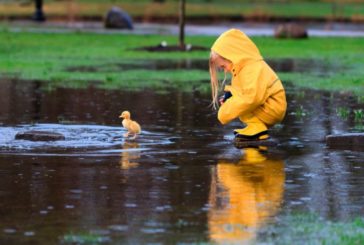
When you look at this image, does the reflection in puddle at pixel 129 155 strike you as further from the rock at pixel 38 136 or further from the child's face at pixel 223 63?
the child's face at pixel 223 63

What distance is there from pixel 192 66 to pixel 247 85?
15936mm

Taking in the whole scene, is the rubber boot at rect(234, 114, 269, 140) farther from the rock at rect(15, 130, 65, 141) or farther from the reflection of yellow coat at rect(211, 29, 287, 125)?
the rock at rect(15, 130, 65, 141)

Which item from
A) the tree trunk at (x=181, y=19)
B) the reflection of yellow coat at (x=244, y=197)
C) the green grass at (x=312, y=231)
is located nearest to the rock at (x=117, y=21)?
the tree trunk at (x=181, y=19)

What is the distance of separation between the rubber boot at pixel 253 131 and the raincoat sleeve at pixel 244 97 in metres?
0.20

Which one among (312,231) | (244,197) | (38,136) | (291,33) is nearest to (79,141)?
(38,136)

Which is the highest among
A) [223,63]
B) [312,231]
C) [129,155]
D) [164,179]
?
[223,63]

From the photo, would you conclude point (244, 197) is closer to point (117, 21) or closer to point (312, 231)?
point (312, 231)

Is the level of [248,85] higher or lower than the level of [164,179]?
higher

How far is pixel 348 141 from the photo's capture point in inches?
554

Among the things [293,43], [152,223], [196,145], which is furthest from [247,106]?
[293,43]

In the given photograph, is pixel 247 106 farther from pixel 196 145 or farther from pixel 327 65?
pixel 327 65

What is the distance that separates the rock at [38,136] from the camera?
47.1ft

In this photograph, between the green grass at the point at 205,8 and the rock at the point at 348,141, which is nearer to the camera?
the rock at the point at 348,141

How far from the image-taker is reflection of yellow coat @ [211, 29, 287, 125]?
14.2 m
